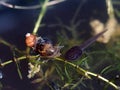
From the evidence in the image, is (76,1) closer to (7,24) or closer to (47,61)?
(7,24)

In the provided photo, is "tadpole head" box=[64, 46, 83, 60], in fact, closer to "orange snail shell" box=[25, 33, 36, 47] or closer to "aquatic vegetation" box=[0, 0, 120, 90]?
"aquatic vegetation" box=[0, 0, 120, 90]

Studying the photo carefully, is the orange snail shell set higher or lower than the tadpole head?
higher

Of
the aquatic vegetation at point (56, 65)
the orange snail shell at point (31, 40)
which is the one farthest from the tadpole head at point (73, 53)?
the orange snail shell at point (31, 40)

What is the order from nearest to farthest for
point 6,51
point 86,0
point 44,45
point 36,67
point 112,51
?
point 44,45 → point 36,67 → point 6,51 → point 112,51 → point 86,0

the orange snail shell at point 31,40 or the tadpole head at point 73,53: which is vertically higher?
the orange snail shell at point 31,40

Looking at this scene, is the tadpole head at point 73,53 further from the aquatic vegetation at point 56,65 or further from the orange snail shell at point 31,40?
the orange snail shell at point 31,40

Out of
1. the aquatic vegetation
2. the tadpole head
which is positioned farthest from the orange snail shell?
the tadpole head

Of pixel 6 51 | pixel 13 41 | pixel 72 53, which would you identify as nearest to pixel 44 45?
pixel 72 53

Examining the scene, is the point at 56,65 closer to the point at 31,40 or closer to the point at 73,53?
the point at 73,53

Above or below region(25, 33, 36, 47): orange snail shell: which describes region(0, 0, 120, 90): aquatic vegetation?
below

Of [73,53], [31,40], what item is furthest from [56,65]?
[31,40]

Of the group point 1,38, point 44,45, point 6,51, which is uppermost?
point 1,38
